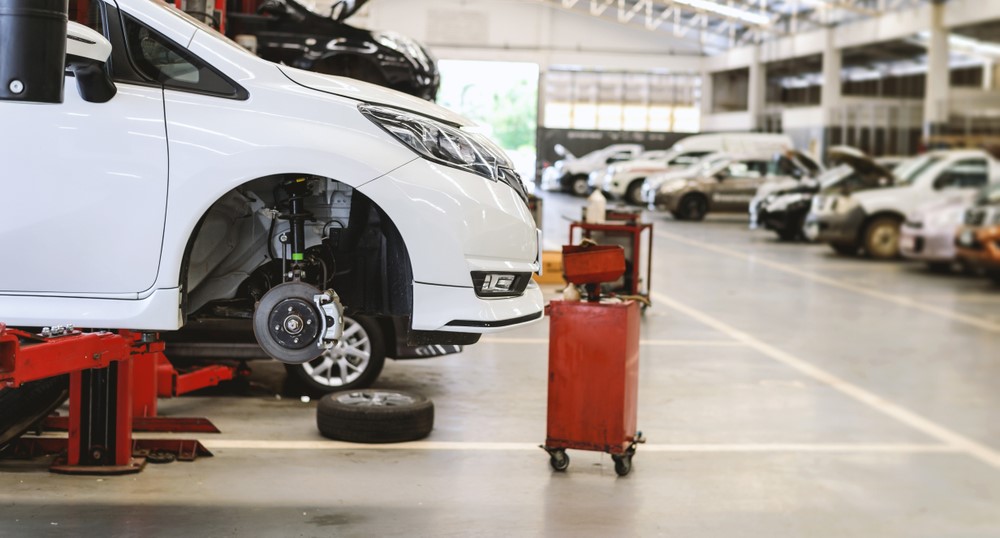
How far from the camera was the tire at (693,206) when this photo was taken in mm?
22875

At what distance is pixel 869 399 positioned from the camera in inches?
276

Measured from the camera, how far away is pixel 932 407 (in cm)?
682

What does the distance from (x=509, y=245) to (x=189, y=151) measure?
3.56 ft

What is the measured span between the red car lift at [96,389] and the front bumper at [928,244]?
10775 millimetres

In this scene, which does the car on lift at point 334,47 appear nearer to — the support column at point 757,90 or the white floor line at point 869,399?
the white floor line at point 869,399

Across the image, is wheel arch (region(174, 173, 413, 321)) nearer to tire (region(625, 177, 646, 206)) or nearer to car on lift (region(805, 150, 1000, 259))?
car on lift (region(805, 150, 1000, 259))

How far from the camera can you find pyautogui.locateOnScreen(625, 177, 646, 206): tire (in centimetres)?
2708

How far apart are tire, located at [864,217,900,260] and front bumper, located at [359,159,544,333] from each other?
13301mm

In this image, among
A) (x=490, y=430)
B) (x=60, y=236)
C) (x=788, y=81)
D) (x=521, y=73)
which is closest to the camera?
(x=60, y=236)

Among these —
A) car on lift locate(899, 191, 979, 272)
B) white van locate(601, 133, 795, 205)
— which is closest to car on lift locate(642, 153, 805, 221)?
white van locate(601, 133, 795, 205)

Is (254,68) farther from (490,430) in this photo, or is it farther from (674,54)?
(674,54)

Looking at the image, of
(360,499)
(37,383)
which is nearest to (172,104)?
(37,383)

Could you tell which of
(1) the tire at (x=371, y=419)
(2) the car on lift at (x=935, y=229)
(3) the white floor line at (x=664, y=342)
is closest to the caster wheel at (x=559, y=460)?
(1) the tire at (x=371, y=419)

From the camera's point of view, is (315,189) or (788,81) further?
(788,81)
